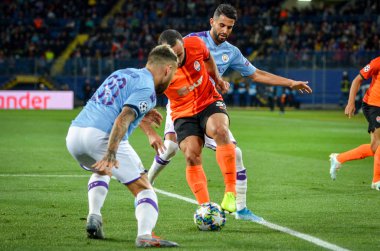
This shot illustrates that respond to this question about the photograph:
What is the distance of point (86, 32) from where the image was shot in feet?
165

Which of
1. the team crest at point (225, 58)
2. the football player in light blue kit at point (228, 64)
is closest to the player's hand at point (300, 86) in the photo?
the football player in light blue kit at point (228, 64)

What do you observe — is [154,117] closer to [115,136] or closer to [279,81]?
[115,136]

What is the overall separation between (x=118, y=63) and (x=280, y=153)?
2702 cm

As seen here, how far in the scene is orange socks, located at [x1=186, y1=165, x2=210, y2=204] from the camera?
826cm

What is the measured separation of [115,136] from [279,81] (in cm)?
372

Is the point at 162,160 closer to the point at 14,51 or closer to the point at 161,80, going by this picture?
the point at 161,80

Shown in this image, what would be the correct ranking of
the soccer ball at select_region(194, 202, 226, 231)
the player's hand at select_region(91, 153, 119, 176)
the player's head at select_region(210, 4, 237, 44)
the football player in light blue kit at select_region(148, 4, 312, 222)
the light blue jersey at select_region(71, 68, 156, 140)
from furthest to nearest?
the player's head at select_region(210, 4, 237, 44), the football player in light blue kit at select_region(148, 4, 312, 222), the soccer ball at select_region(194, 202, 226, 231), the light blue jersey at select_region(71, 68, 156, 140), the player's hand at select_region(91, 153, 119, 176)

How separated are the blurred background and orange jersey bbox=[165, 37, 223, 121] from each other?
1289 inches

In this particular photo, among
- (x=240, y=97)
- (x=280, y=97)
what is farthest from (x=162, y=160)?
(x=240, y=97)

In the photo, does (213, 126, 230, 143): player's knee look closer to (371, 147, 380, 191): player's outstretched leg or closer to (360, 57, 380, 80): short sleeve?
(371, 147, 380, 191): player's outstretched leg

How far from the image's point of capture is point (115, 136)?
249 inches

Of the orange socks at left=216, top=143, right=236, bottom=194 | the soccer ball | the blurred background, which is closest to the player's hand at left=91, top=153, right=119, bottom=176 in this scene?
the soccer ball

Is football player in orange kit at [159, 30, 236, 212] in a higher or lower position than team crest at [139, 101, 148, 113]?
lower

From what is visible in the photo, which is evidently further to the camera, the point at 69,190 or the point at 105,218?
the point at 69,190
